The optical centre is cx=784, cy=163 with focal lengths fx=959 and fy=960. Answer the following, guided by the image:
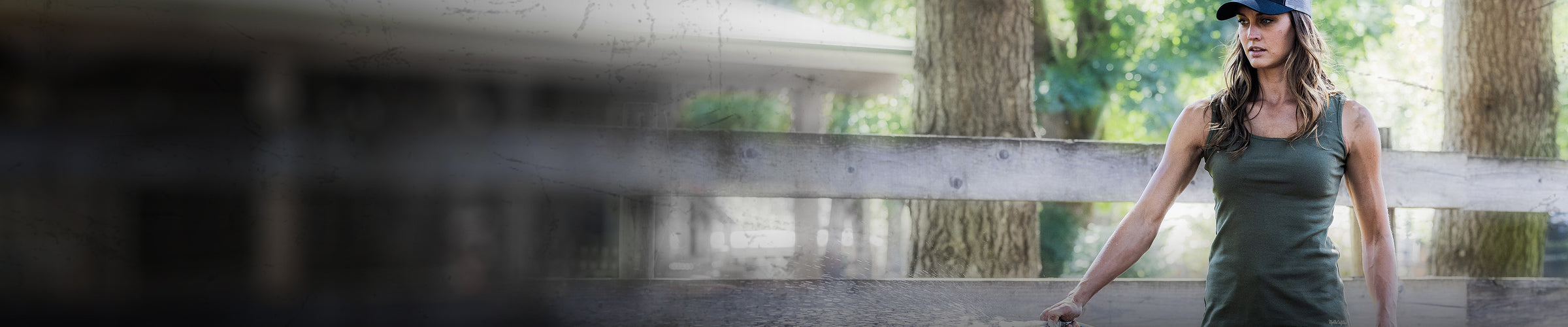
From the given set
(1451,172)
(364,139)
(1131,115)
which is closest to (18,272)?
(364,139)

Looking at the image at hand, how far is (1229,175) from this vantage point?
1782 mm

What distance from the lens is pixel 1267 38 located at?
5.96 ft

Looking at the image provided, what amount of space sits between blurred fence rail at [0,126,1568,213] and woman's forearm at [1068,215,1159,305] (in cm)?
86

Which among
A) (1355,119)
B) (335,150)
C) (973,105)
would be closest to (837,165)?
(1355,119)

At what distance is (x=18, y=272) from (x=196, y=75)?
0.74 m

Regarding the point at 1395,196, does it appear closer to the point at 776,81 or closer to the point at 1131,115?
the point at 776,81

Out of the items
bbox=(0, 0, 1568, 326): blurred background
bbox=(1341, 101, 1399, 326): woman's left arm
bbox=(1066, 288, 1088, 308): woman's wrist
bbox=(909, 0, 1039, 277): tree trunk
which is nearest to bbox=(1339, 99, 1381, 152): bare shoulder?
bbox=(1341, 101, 1399, 326): woman's left arm

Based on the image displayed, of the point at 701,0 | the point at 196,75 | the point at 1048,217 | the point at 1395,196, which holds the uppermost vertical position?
the point at 701,0

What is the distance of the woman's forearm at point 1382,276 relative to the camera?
1777 millimetres

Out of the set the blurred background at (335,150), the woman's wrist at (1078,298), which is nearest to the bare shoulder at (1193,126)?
the woman's wrist at (1078,298)

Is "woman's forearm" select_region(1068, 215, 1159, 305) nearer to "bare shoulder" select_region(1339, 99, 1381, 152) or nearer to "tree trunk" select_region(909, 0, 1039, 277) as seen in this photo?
"bare shoulder" select_region(1339, 99, 1381, 152)

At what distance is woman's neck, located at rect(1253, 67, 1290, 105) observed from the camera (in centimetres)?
183

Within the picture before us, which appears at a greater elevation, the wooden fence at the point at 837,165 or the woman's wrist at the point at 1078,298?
the wooden fence at the point at 837,165

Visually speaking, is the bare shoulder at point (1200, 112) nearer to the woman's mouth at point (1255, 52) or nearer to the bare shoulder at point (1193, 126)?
the bare shoulder at point (1193, 126)
